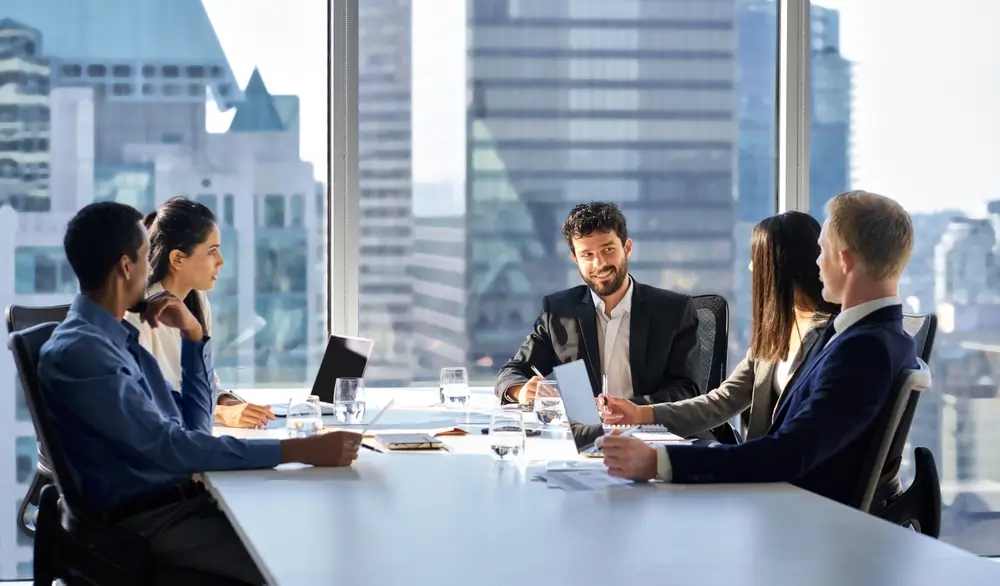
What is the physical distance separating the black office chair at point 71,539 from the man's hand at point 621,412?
120 centimetres

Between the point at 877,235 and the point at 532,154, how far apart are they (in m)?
2.69

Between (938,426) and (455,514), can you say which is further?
(938,426)

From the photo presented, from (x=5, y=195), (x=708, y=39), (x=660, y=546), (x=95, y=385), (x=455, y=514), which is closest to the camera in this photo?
(x=660, y=546)

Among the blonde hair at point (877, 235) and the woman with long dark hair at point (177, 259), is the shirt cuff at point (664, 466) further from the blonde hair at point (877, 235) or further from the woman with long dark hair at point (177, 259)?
the woman with long dark hair at point (177, 259)

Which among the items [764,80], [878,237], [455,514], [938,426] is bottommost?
[938,426]

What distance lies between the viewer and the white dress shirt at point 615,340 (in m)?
4.28

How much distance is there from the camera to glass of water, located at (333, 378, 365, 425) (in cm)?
330

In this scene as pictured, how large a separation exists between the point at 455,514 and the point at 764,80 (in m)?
3.69

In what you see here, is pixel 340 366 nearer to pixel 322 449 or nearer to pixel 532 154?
pixel 322 449

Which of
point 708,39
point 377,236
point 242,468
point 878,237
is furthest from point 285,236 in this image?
point 878,237

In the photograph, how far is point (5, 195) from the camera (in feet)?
15.4

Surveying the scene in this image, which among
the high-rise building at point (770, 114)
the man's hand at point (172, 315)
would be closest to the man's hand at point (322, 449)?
the man's hand at point (172, 315)

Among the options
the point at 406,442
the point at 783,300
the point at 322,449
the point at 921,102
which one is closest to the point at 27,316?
the point at 406,442

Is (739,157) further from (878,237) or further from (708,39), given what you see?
(878,237)
